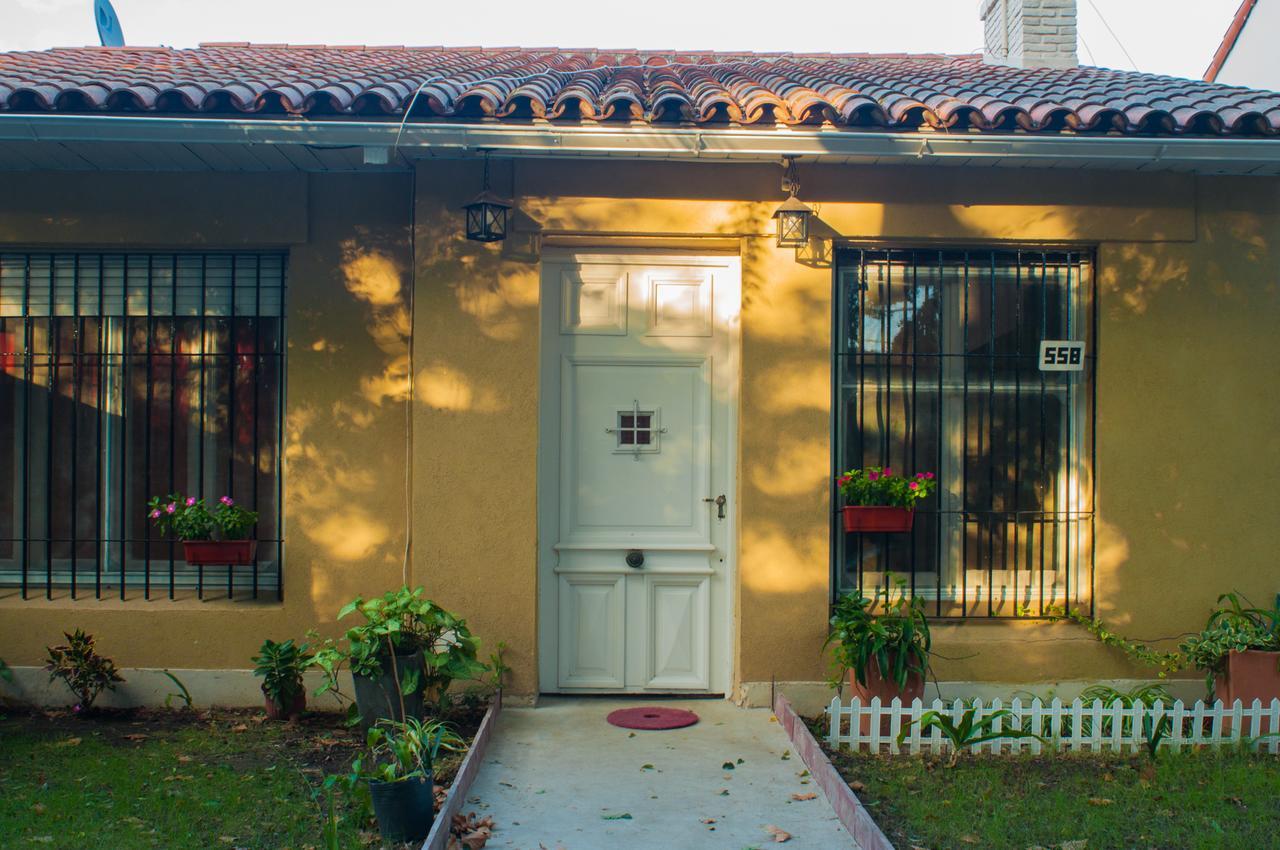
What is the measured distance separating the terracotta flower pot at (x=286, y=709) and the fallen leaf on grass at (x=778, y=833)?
9.55ft

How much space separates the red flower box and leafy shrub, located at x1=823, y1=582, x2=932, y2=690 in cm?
348

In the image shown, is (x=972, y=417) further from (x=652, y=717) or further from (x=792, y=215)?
(x=652, y=717)

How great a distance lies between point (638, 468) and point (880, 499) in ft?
4.71

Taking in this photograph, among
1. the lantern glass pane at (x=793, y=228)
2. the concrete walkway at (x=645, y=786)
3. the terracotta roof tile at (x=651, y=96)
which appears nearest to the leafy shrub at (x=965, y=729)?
the concrete walkway at (x=645, y=786)

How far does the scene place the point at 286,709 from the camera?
243 inches

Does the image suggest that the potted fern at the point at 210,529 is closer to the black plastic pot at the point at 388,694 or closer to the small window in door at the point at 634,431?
Result: the black plastic pot at the point at 388,694

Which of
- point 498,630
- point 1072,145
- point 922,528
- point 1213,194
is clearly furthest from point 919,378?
point 498,630

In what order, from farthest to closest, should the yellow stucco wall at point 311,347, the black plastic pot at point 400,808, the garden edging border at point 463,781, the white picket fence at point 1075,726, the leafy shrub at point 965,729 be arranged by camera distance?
1. the yellow stucco wall at point 311,347
2. the white picket fence at point 1075,726
3. the leafy shrub at point 965,729
4. the black plastic pot at point 400,808
5. the garden edging border at point 463,781

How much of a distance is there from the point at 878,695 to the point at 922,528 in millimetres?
1204

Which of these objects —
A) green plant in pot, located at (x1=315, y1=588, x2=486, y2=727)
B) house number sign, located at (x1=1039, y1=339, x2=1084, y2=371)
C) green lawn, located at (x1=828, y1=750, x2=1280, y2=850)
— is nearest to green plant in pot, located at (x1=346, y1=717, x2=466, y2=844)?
green plant in pot, located at (x1=315, y1=588, x2=486, y2=727)

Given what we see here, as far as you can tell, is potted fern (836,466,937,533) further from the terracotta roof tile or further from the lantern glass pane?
the terracotta roof tile

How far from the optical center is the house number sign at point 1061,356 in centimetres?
652

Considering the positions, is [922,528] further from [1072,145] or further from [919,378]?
[1072,145]

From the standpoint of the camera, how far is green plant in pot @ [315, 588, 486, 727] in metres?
5.59
